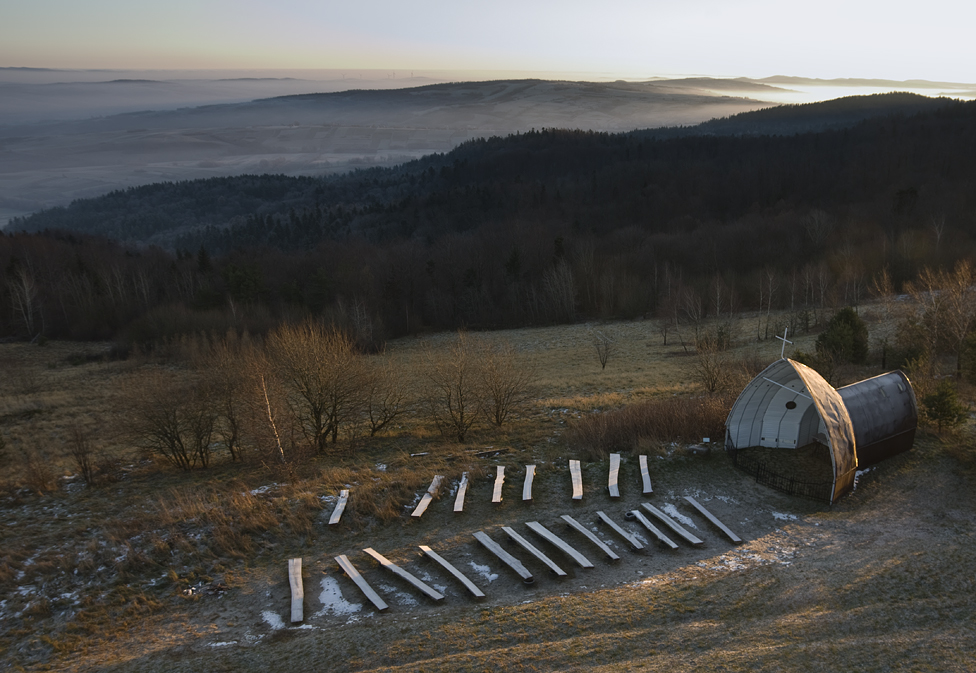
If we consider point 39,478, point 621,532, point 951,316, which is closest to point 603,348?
point 951,316

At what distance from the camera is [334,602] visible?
510 inches

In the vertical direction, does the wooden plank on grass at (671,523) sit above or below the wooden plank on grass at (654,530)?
above

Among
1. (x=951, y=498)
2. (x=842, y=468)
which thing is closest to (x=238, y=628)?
(x=842, y=468)

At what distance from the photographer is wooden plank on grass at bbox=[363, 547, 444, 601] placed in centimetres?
1303

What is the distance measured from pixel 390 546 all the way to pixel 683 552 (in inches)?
302

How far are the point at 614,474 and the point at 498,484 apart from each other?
377 centimetres

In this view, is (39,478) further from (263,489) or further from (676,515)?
(676,515)

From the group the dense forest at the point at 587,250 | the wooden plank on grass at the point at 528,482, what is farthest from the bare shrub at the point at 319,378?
the dense forest at the point at 587,250

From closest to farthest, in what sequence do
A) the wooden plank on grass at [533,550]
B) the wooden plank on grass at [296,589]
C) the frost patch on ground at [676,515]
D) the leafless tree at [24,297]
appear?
the wooden plank on grass at [296,589]
the wooden plank on grass at [533,550]
the frost patch on ground at [676,515]
the leafless tree at [24,297]

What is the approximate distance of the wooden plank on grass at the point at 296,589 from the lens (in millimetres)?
12394

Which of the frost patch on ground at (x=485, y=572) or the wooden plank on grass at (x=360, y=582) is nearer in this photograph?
the wooden plank on grass at (x=360, y=582)

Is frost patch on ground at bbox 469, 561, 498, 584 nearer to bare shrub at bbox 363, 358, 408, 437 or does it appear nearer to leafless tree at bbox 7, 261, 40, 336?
bare shrub at bbox 363, 358, 408, 437

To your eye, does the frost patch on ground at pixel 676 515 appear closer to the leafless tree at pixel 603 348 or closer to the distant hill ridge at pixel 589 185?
the leafless tree at pixel 603 348

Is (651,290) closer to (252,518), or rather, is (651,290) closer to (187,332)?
(187,332)
